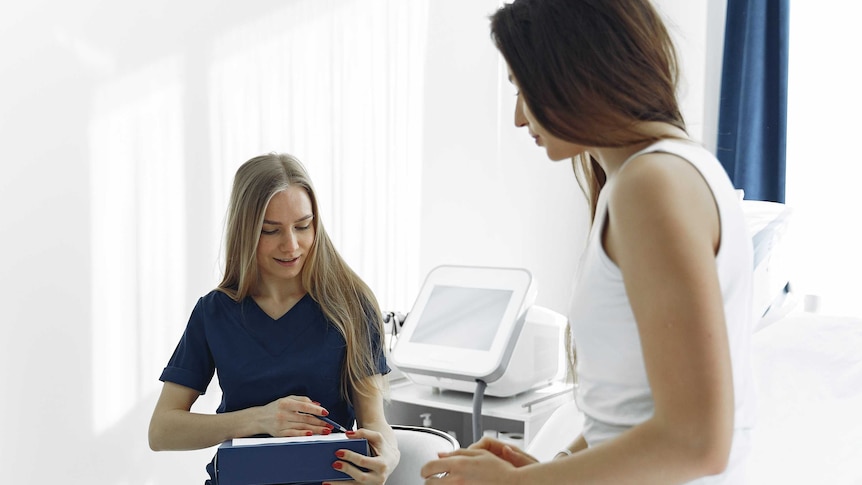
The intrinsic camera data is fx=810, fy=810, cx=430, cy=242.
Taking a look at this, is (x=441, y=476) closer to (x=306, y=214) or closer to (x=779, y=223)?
(x=306, y=214)

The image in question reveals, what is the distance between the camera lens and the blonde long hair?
5.70 ft

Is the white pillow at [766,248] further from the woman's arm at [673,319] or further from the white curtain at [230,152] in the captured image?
the woman's arm at [673,319]

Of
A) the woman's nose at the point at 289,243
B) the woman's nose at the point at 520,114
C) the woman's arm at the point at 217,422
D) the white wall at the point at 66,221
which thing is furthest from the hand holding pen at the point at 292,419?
the woman's nose at the point at 520,114

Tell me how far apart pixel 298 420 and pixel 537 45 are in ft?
3.49

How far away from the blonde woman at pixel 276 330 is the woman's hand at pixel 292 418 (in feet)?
0.23

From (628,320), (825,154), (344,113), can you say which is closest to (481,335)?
(344,113)

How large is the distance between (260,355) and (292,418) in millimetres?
199

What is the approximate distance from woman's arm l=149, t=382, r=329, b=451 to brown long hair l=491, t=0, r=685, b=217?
1021 millimetres

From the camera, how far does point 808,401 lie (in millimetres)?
1814

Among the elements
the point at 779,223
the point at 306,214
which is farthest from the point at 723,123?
the point at 306,214

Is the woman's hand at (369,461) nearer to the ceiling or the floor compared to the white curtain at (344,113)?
nearer to the floor

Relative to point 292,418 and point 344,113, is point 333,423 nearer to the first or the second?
point 292,418

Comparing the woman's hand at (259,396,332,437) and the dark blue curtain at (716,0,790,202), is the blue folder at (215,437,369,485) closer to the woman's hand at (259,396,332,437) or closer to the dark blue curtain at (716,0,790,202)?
the woman's hand at (259,396,332,437)

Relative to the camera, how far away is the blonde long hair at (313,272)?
5.70ft
